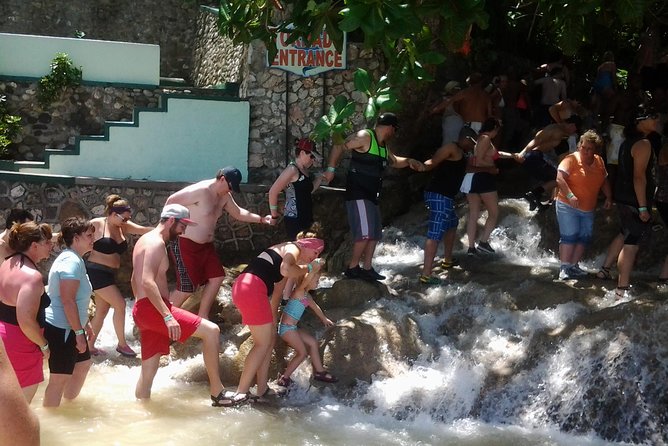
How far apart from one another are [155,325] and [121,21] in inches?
479

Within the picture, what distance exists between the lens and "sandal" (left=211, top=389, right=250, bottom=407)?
7.61 metres

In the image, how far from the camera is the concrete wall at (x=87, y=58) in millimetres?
12531

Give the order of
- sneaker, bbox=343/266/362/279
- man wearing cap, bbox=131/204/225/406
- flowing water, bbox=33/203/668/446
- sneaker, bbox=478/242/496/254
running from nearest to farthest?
1. man wearing cap, bbox=131/204/225/406
2. flowing water, bbox=33/203/668/446
3. sneaker, bbox=343/266/362/279
4. sneaker, bbox=478/242/496/254

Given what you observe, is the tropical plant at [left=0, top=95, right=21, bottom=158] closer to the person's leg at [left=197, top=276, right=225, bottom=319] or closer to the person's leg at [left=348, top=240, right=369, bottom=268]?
the person's leg at [left=197, top=276, right=225, bottom=319]

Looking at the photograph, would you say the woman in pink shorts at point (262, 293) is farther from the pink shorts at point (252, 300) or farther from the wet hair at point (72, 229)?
the wet hair at point (72, 229)

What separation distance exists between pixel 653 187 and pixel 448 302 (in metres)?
2.38

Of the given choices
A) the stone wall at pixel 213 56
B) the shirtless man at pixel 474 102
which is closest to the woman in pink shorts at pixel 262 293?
the shirtless man at pixel 474 102

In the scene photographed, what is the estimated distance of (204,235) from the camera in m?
8.82

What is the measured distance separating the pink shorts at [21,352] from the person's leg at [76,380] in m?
0.69

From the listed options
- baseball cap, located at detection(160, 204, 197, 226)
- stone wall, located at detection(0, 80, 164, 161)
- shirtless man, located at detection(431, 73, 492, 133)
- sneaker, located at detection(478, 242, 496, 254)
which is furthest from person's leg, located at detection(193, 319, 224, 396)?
stone wall, located at detection(0, 80, 164, 161)

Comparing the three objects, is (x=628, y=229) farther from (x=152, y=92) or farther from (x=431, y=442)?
(x=152, y=92)

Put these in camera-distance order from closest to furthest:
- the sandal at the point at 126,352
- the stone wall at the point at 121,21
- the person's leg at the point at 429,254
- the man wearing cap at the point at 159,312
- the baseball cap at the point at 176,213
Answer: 1. the man wearing cap at the point at 159,312
2. the baseball cap at the point at 176,213
3. the sandal at the point at 126,352
4. the person's leg at the point at 429,254
5. the stone wall at the point at 121,21

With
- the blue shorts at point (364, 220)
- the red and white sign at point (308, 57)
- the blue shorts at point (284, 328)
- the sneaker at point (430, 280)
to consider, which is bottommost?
the blue shorts at point (284, 328)

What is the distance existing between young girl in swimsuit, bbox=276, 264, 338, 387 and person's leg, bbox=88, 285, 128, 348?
5.88 ft
